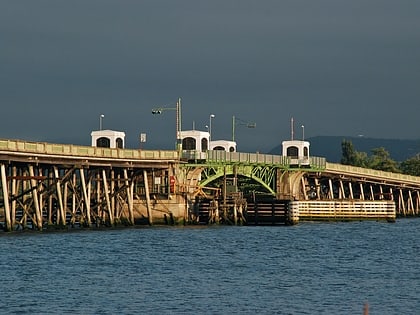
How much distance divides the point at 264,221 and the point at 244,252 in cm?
4563

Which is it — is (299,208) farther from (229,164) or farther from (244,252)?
(244,252)

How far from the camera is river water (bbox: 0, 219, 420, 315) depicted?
5594cm

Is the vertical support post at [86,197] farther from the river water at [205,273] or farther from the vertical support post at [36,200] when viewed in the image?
the vertical support post at [36,200]

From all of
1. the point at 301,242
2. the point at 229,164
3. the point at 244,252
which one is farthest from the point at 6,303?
the point at 229,164

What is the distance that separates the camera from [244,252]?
89125 mm

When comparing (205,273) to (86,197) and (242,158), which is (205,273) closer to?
(86,197)

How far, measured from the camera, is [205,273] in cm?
7112

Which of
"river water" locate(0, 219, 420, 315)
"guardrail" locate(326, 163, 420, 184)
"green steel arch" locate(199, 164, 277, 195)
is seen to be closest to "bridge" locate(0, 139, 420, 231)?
"green steel arch" locate(199, 164, 277, 195)

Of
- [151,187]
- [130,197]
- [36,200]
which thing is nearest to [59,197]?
[36,200]

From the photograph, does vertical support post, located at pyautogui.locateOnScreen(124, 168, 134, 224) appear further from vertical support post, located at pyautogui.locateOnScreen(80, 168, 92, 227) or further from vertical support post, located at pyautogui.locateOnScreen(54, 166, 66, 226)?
vertical support post, located at pyautogui.locateOnScreen(54, 166, 66, 226)

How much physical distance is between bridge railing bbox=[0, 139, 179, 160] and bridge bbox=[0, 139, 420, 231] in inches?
4.1

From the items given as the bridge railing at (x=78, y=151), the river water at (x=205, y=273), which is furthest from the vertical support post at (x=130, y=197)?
the river water at (x=205, y=273)

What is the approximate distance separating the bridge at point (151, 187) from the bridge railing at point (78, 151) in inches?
4.1

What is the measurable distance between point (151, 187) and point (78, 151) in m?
20.2
